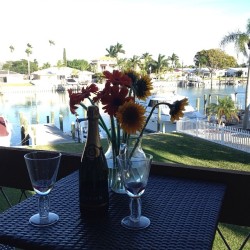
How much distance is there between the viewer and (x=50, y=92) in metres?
34.9

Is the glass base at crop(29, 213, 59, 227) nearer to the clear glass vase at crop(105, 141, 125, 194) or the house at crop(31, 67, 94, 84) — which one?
the clear glass vase at crop(105, 141, 125, 194)

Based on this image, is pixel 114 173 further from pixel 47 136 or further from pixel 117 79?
pixel 47 136

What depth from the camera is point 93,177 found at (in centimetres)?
92

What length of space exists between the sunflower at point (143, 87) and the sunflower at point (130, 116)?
0.47ft

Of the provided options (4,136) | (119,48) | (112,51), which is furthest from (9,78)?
(4,136)

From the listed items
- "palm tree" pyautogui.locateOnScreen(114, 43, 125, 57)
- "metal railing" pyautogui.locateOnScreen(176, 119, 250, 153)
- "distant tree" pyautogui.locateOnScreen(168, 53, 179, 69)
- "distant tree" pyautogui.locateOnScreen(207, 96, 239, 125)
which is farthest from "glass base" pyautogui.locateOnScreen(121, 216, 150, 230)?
"distant tree" pyautogui.locateOnScreen(168, 53, 179, 69)

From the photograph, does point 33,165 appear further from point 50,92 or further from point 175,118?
point 50,92

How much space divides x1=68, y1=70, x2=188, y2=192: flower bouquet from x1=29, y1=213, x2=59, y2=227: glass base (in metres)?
0.27

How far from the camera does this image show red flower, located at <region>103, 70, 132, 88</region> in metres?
1.01

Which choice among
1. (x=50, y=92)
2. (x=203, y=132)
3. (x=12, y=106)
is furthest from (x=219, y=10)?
(x=50, y=92)

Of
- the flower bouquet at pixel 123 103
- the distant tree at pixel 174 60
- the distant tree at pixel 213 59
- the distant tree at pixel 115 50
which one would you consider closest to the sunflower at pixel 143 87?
the flower bouquet at pixel 123 103

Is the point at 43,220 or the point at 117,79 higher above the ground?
the point at 117,79

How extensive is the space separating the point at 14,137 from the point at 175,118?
12.5 m

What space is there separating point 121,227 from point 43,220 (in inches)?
8.1
